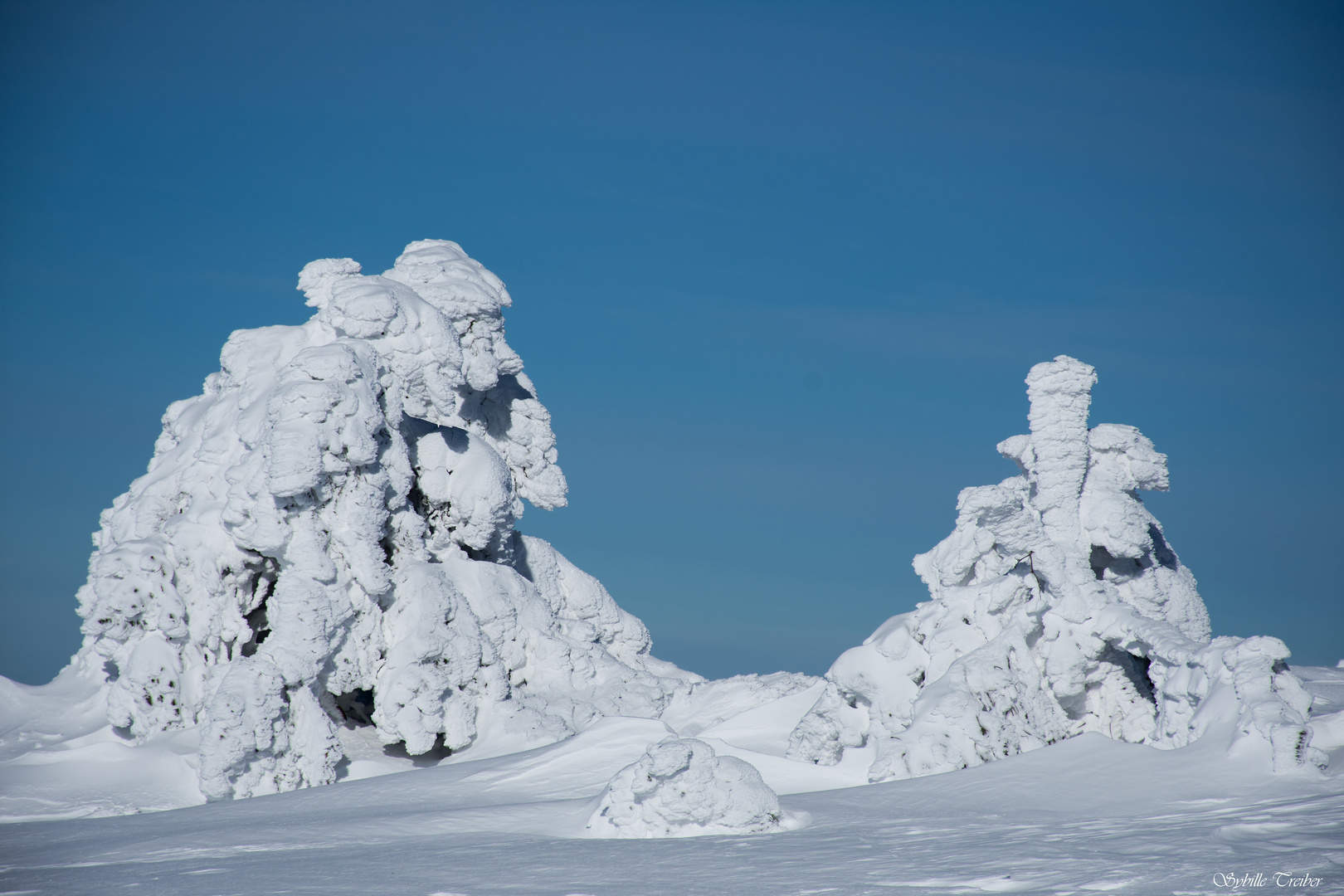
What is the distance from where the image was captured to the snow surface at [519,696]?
10844 mm

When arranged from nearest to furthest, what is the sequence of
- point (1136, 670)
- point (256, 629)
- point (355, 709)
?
point (1136, 670)
point (256, 629)
point (355, 709)

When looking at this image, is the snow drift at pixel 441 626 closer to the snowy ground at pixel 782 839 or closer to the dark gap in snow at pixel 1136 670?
the dark gap in snow at pixel 1136 670

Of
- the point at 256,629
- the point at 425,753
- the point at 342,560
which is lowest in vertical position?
the point at 425,753

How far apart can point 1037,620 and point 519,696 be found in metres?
8.52

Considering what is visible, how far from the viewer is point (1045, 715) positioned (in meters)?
17.9

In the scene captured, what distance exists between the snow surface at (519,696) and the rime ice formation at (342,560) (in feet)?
0.19

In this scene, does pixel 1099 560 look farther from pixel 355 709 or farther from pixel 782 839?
pixel 355 709

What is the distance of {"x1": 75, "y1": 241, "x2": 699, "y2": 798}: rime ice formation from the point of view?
19.0 m

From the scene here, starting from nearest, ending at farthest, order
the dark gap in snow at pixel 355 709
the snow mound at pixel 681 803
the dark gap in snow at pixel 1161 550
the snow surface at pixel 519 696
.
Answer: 1. the snow surface at pixel 519 696
2. the snow mound at pixel 681 803
3. the dark gap in snow at pixel 1161 550
4. the dark gap in snow at pixel 355 709

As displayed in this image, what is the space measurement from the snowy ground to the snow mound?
13.7 inches

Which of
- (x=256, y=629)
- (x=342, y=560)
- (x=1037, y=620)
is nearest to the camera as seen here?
(x=1037, y=620)

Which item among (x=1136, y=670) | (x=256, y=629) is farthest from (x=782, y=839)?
(x=256, y=629)

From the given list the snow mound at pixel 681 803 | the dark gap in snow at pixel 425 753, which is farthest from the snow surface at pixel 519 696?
the dark gap in snow at pixel 425 753

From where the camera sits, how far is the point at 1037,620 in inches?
713
